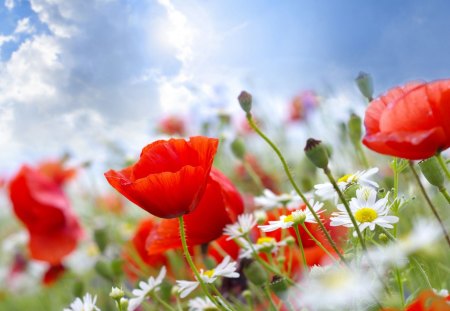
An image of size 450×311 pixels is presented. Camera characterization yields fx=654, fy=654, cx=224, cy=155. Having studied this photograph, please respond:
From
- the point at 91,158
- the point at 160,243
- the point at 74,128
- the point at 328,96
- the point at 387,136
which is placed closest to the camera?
the point at 387,136

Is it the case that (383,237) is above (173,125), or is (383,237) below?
below

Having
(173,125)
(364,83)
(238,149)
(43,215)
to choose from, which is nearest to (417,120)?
(364,83)

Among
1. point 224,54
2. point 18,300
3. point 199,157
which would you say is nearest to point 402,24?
point 224,54

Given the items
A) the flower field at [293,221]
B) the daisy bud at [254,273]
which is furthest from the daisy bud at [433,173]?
the daisy bud at [254,273]

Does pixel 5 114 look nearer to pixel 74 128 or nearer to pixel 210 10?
pixel 74 128

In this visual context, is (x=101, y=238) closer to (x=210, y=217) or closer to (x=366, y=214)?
(x=210, y=217)

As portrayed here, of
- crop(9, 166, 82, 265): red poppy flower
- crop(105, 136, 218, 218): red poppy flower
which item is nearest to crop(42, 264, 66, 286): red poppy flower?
crop(9, 166, 82, 265): red poppy flower

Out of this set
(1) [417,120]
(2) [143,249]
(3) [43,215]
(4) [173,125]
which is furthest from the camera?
(4) [173,125]
